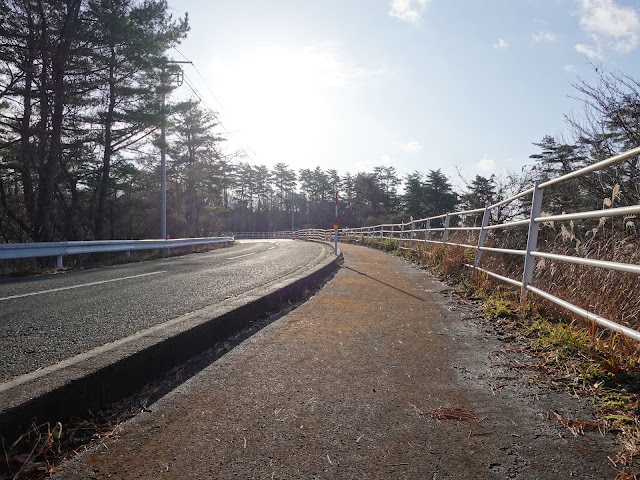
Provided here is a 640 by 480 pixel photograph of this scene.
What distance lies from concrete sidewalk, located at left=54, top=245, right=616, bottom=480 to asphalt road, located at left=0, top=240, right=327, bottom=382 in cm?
108

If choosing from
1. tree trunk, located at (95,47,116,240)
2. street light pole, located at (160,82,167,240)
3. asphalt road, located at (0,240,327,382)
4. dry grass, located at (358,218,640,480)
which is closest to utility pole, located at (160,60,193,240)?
street light pole, located at (160,82,167,240)

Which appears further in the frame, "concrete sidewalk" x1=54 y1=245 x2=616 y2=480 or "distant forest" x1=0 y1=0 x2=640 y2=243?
"distant forest" x1=0 y1=0 x2=640 y2=243

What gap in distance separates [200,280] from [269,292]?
2.43 meters

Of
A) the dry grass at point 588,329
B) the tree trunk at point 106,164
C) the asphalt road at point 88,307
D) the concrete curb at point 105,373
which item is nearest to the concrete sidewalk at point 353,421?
the dry grass at point 588,329

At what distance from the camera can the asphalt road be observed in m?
2.85

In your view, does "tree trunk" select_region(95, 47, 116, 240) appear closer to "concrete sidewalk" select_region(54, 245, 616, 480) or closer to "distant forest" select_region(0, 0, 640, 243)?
"distant forest" select_region(0, 0, 640, 243)

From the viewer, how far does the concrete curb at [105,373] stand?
5.73 feet

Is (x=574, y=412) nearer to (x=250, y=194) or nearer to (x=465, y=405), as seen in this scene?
(x=465, y=405)

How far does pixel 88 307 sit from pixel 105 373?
8.53 feet

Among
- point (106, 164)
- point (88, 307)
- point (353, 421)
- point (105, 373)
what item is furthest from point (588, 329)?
point (106, 164)

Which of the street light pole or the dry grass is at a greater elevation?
the street light pole

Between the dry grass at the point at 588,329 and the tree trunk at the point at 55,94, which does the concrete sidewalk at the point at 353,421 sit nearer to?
the dry grass at the point at 588,329

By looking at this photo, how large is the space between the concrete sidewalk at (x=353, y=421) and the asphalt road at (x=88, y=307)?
1.08m

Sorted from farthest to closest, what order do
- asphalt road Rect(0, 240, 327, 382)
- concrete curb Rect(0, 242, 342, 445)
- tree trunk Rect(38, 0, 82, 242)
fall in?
tree trunk Rect(38, 0, 82, 242) < asphalt road Rect(0, 240, 327, 382) < concrete curb Rect(0, 242, 342, 445)
